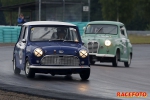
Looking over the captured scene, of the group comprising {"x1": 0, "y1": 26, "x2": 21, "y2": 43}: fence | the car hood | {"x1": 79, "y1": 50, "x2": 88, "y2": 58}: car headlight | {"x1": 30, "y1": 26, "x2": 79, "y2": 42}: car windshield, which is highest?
{"x1": 30, "y1": 26, "x2": 79, "y2": 42}: car windshield

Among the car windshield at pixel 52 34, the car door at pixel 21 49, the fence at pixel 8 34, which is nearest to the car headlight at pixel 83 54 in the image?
the car windshield at pixel 52 34

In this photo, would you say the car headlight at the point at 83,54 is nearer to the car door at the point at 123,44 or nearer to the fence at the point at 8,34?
the car door at the point at 123,44

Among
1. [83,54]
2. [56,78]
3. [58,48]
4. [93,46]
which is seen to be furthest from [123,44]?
[58,48]

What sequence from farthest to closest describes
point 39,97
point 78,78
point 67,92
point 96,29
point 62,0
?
point 62,0, point 96,29, point 78,78, point 67,92, point 39,97

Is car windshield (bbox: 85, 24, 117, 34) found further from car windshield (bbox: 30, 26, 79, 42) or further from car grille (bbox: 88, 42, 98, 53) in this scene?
car windshield (bbox: 30, 26, 79, 42)

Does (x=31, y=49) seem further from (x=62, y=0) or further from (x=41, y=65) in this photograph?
(x=62, y=0)

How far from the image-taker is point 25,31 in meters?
17.5

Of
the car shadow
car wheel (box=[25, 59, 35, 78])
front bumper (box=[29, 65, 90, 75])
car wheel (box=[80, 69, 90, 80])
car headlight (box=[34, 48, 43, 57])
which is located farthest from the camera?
car wheel (box=[80, 69, 90, 80])

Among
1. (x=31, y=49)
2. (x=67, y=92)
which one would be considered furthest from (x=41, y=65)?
(x=67, y=92)

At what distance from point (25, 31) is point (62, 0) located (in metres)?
28.5

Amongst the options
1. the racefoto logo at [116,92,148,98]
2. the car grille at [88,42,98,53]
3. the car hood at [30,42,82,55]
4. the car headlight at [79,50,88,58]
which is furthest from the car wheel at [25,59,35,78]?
the car grille at [88,42,98,53]

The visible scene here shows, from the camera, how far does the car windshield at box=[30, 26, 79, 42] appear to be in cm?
1680

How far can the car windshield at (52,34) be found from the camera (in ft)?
55.1

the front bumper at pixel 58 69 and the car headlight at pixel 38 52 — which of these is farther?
the car headlight at pixel 38 52
